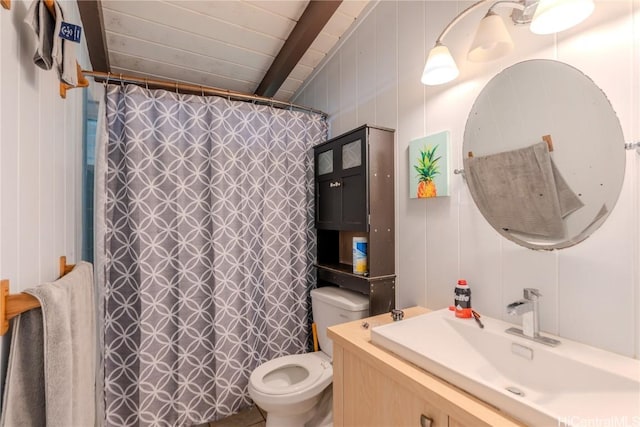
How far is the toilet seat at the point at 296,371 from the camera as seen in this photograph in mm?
1351

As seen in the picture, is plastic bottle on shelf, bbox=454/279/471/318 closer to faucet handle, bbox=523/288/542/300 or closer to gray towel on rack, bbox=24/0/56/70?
faucet handle, bbox=523/288/542/300

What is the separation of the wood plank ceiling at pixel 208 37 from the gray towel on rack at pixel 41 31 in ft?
2.53

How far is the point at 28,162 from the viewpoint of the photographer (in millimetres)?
730

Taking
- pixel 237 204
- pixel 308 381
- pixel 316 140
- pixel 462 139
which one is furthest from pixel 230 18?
pixel 308 381

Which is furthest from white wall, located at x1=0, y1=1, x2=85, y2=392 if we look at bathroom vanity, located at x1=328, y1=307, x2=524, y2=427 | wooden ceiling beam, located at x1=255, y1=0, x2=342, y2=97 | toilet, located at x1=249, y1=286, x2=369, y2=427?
wooden ceiling beam, located at x1=255, y1=0, x2=342, y2=97

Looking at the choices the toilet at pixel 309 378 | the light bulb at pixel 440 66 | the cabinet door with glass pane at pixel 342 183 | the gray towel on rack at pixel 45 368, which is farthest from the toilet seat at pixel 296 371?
the light bulb at pixel 440 66

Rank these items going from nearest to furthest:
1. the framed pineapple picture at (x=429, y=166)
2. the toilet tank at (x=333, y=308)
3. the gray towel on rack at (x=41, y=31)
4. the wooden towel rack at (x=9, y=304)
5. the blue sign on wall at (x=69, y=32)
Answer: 1. the wooden towel rack at (x=9, y=304)
2. the gray towel on rack at (x=41, y=31)
3. the blue sign on wall at (x=69, y=32)
4. the framed pineapple picture at (x=429, y=166)
5. the toilet tank at (x=333, y=308)

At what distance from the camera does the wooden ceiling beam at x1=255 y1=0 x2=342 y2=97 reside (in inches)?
55.0

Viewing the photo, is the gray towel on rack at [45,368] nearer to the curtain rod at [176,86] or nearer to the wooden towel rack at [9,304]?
the wooden towel rack at [9,304]

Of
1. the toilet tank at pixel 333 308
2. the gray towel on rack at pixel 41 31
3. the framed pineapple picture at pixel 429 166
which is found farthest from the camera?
the toilet tank at pixel 333 308

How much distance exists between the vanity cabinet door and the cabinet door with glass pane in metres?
0.65

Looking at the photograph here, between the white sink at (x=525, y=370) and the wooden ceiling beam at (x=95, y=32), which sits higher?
the wooden ceiling beam at (x=95, y=32)

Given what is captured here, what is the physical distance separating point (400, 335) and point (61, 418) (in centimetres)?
89

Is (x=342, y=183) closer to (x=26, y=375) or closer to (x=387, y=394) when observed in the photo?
(x=387, y=394)
